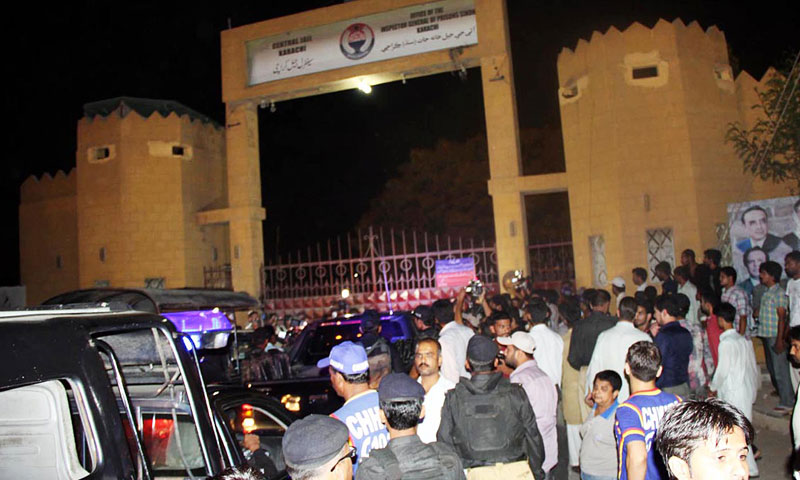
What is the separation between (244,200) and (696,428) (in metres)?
15.1

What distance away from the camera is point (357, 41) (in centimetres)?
1493

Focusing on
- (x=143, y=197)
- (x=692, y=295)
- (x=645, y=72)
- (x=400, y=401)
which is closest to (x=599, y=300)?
(x=692, y=295)

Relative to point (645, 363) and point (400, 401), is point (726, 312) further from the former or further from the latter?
point (400, 401)

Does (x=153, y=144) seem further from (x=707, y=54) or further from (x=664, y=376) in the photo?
(x=664, y=376)

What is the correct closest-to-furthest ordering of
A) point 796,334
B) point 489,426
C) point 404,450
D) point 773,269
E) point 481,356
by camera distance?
1. point 404,450
2. point 489,426
3. point 481,356
4. point 796,334
5. point 773,269

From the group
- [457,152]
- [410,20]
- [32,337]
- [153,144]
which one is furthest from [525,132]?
[32,337]

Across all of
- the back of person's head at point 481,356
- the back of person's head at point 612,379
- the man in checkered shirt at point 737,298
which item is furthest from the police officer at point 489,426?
the man in checkered shirt at point 737,298

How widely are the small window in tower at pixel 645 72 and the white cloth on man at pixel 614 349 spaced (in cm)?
913

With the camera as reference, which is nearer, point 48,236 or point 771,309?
point 771,309

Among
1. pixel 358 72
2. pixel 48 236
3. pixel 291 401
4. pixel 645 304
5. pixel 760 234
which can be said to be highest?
pixel 358 72

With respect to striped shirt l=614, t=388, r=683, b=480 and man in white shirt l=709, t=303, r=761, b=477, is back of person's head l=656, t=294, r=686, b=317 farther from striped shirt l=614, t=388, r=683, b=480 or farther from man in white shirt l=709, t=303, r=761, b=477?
striped shirt l=614, t=388, r=683, b=480

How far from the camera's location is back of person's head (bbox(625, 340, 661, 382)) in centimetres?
351

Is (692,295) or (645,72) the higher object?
(645,72)

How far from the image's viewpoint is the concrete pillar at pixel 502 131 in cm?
1363
